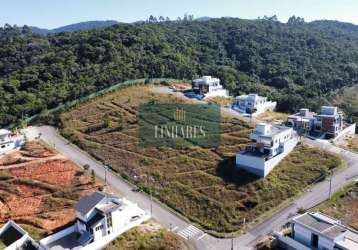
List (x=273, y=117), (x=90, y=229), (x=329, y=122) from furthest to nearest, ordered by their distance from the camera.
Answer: (x=273, y=117), (x=329, y=122), (x=90, y=229)

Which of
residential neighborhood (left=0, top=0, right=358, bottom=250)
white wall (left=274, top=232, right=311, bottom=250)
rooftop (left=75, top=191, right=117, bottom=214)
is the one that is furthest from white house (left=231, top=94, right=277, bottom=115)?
rooftop (left=75, top=191, right=117, bottom=214)

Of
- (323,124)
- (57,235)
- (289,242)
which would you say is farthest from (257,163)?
(57,235)

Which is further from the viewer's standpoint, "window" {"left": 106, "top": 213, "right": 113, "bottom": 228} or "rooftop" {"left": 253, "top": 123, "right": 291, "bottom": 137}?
"rooftop" {"left": 253, "top": 123, "right": 291, "bottom": 137}

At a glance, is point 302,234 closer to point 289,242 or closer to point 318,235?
point 289,242

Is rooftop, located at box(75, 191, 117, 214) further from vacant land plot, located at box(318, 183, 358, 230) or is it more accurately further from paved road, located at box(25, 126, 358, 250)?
vacant land plot, located at box(318, 183, 358, 230)

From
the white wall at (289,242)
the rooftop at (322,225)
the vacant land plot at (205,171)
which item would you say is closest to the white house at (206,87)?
the vacant land plot at (205,171)
